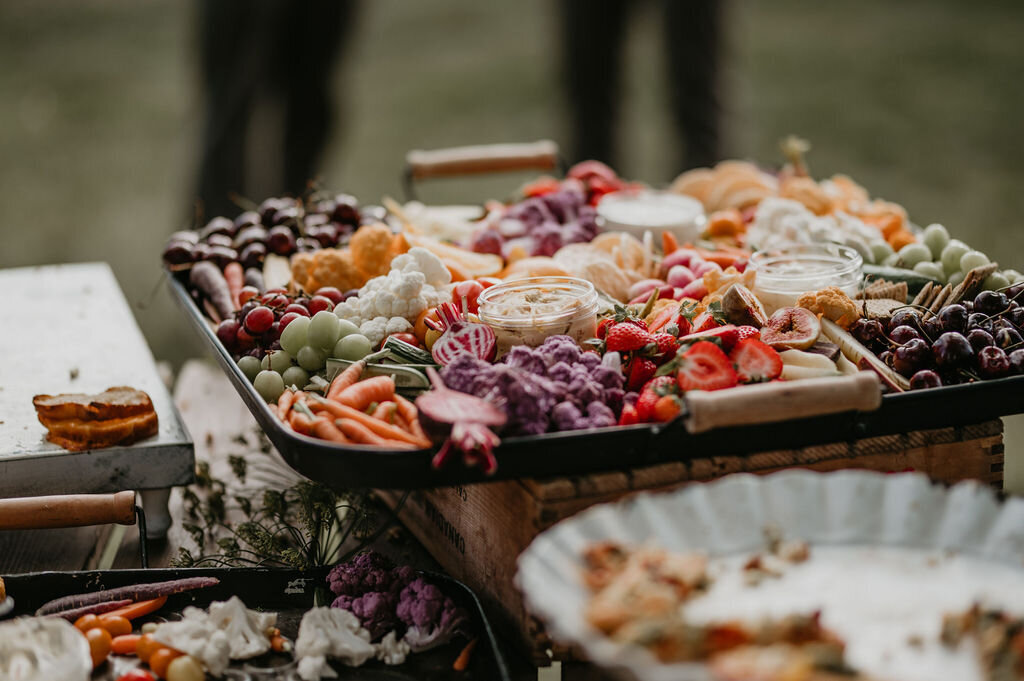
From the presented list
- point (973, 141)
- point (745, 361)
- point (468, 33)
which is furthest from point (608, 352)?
point (468, 33)

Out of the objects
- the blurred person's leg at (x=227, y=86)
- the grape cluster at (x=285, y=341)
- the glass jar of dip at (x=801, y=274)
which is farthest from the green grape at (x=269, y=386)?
the blurred person's leg at (x=227, y=86)

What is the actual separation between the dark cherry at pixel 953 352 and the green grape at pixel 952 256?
0.59 metres

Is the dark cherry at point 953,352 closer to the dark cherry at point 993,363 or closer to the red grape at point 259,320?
the dark cherry at point 993,363

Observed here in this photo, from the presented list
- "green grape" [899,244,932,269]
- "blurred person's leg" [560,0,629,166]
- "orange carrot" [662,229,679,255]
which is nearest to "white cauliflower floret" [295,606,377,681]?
"orange carrot" [662,229,679,255]

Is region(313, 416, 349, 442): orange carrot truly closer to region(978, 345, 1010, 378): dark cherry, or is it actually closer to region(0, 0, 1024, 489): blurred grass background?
region(978, 345, 1010, 378): dark cherry

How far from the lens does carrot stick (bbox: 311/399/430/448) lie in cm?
182

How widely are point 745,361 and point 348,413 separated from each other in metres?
0.70

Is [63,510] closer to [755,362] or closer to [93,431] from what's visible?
[93,431]

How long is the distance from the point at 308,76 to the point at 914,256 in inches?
112

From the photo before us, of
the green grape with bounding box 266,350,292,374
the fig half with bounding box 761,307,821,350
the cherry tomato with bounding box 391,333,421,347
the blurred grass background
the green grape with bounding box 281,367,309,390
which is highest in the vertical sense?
the fig half with bounding box 761,307,821,350

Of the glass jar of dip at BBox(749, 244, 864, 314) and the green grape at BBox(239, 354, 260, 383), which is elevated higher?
the glass jar of dip at BBox(749, 244, 864, 314)

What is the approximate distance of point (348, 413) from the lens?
189 centimetres

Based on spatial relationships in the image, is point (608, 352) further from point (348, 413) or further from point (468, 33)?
point (468, 33)

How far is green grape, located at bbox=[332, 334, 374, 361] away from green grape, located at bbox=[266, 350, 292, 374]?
0.12 metres
